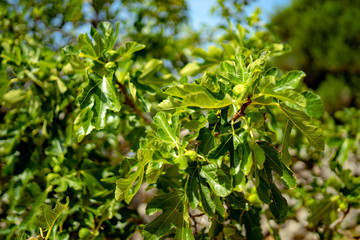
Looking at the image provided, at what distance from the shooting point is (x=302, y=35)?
1173cm

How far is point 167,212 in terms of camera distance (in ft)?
2.62

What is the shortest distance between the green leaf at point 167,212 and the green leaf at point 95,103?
11.0 inches

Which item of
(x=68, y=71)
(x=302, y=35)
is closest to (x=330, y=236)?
(x=68, y=71)

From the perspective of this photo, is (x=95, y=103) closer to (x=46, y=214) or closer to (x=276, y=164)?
(x=46, y=214)

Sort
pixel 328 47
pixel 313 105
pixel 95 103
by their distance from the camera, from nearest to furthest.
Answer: pixel 313 105, pixel 95 103, pixel 328 47

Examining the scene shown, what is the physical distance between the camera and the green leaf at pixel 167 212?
0.78m

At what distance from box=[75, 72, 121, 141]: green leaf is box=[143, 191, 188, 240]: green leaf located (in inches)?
11.0

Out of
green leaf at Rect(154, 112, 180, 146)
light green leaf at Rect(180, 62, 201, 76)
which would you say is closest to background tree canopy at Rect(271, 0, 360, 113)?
light green leaf at Rect(180, 62, 201, 76)

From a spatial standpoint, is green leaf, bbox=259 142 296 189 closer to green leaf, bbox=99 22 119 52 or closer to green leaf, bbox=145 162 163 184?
green leaf, bbox=145 162 163 184

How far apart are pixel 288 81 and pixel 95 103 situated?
22.1 inches

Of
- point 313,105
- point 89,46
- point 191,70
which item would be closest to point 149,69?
point 191,70

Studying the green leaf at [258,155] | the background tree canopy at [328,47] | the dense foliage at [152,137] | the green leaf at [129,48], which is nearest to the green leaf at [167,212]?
the dense foliage at [152,137]

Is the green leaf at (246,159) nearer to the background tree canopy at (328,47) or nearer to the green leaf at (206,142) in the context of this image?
the green leaf at (206,142)

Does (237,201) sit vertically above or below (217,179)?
below
